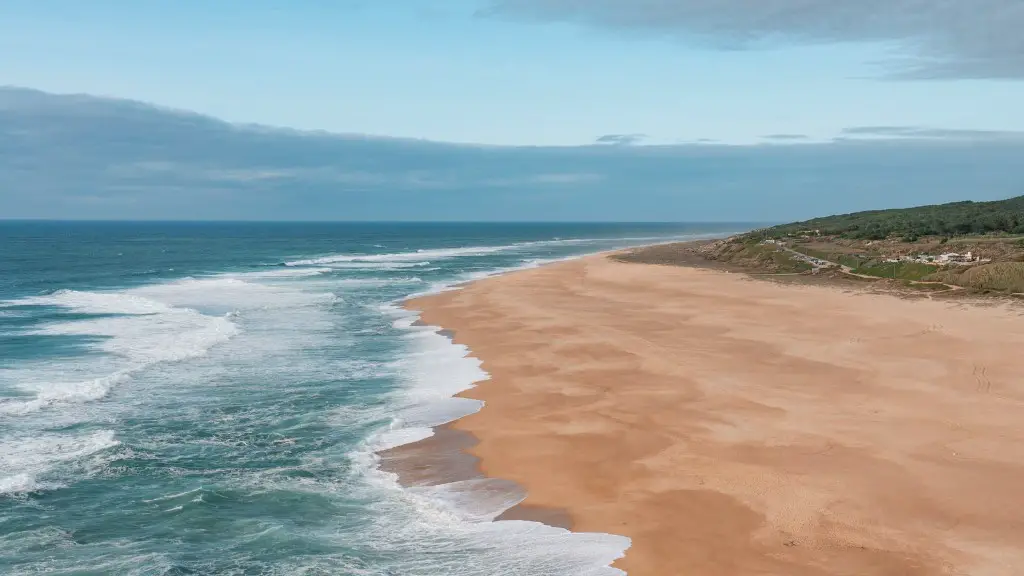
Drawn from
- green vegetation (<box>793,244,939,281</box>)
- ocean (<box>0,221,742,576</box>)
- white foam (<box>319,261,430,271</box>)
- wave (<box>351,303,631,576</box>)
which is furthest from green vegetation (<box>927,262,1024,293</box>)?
white foam (<box>319,261,430,271</box>)

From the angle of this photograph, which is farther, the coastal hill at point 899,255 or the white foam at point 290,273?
the white foam at point 290,273

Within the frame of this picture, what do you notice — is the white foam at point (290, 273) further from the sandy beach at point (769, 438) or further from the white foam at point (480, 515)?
the white foam at point (480, 515)

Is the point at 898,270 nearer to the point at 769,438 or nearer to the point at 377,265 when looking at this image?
the point at 769,438

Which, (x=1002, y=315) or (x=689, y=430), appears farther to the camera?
(x=1002, y=315)

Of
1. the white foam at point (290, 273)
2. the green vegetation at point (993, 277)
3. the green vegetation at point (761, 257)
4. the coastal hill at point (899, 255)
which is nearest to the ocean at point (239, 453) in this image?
the white foam at point (290, 273)

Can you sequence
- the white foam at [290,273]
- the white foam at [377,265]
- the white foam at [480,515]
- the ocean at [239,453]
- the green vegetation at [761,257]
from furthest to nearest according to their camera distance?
Result: the white foam at [377,265] < the white foam at [290,273] < the green vegetation at [761,257] < the ocean at [239,453] < the white foam at [480,515]

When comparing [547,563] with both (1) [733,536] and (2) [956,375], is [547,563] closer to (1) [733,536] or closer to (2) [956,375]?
(1) [733,536]

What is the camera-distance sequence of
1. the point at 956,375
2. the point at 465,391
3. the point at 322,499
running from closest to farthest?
the point at 322,499
the point at 956,375
the point at 465,391

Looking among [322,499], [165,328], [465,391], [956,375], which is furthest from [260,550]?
[165,328]
